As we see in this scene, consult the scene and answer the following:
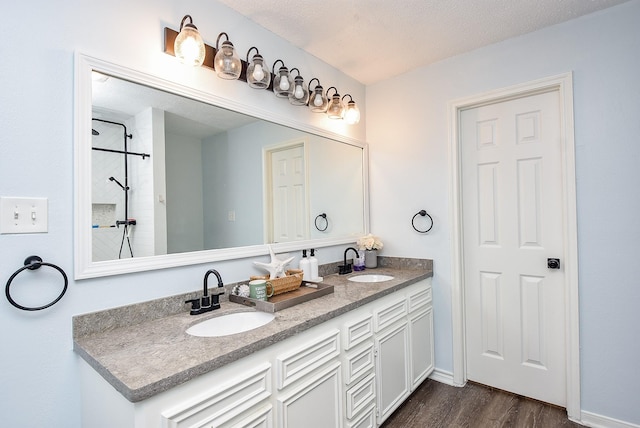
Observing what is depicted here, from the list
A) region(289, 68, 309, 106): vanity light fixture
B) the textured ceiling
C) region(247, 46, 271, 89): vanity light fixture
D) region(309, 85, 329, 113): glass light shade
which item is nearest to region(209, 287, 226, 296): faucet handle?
region(247, 46, 271, 89): vanity light fixture

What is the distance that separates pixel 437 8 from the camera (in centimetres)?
181

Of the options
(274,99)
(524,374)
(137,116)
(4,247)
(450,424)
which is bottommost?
(450,424)

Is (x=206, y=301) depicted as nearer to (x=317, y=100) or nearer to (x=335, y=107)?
(x=317, y=100)

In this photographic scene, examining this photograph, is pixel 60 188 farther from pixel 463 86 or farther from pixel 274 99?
pixel 463 86

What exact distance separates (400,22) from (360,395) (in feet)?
6.91

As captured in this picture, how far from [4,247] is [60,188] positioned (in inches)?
10.1

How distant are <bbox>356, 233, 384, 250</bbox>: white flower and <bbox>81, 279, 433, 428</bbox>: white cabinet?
1.52 ft

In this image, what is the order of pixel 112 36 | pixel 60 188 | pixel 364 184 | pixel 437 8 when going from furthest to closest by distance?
1. pixel 364 184
2. pixel 437 8
3. pixel 112 36
4. pixel 60 188

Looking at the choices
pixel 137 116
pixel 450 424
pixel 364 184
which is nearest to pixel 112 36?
pixel 137 116

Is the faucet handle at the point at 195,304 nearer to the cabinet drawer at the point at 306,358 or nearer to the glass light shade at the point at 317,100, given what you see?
the cabinet drawer at the point at 306,358

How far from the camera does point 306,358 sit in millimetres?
1377

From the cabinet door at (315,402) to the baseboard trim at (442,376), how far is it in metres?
1.22

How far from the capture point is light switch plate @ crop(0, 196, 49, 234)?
1.09 meters

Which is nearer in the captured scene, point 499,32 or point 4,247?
point 4,247
